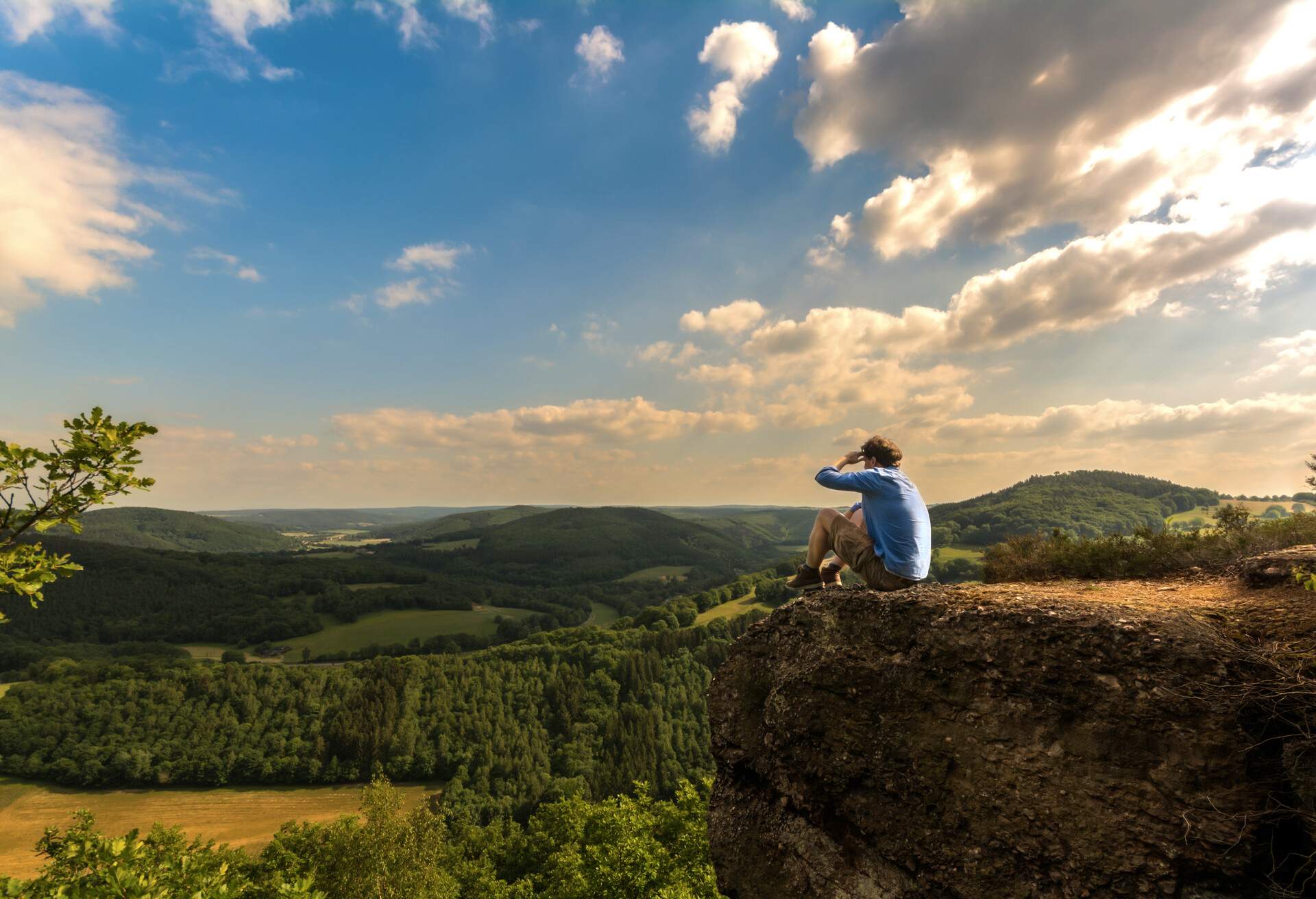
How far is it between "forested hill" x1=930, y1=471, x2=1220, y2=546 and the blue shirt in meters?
140

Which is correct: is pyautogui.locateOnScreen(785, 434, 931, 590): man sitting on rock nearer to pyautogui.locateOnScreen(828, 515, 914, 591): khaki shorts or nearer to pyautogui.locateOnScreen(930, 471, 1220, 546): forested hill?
pyautogui.locateOnScreen(828, 515, 914, 591): khaki shorts

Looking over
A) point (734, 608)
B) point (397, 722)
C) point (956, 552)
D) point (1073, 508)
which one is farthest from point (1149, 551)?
point (1073, 508)

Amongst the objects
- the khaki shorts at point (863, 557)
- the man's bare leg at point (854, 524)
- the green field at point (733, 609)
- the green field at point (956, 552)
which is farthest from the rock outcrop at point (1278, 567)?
the green field at point (733, 609)

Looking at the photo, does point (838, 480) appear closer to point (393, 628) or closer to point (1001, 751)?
point (1001, 751)

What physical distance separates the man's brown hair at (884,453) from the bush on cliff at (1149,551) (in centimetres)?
511

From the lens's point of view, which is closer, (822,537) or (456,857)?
(822,537)

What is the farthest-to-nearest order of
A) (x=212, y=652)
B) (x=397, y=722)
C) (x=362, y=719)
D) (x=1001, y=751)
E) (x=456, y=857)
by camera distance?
(x=212, y=652), (x=397, y=722), (x=362, y=719), (x=456, y=857), (x=1001, y=751)

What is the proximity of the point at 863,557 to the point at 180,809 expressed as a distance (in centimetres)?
12445

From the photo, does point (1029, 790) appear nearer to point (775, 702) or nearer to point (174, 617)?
point (775, 702)

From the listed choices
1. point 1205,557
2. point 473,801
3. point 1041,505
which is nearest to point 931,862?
point 1205,557

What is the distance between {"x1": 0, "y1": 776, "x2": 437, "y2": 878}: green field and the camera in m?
73.2

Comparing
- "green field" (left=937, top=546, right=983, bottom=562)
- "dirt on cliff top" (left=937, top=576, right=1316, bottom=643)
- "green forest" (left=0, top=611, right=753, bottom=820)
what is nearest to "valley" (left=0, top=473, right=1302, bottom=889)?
"green forest" (left=0, top=611, right=753, bottom=820)

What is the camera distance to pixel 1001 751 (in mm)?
5676

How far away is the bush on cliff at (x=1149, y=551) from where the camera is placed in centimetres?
924
